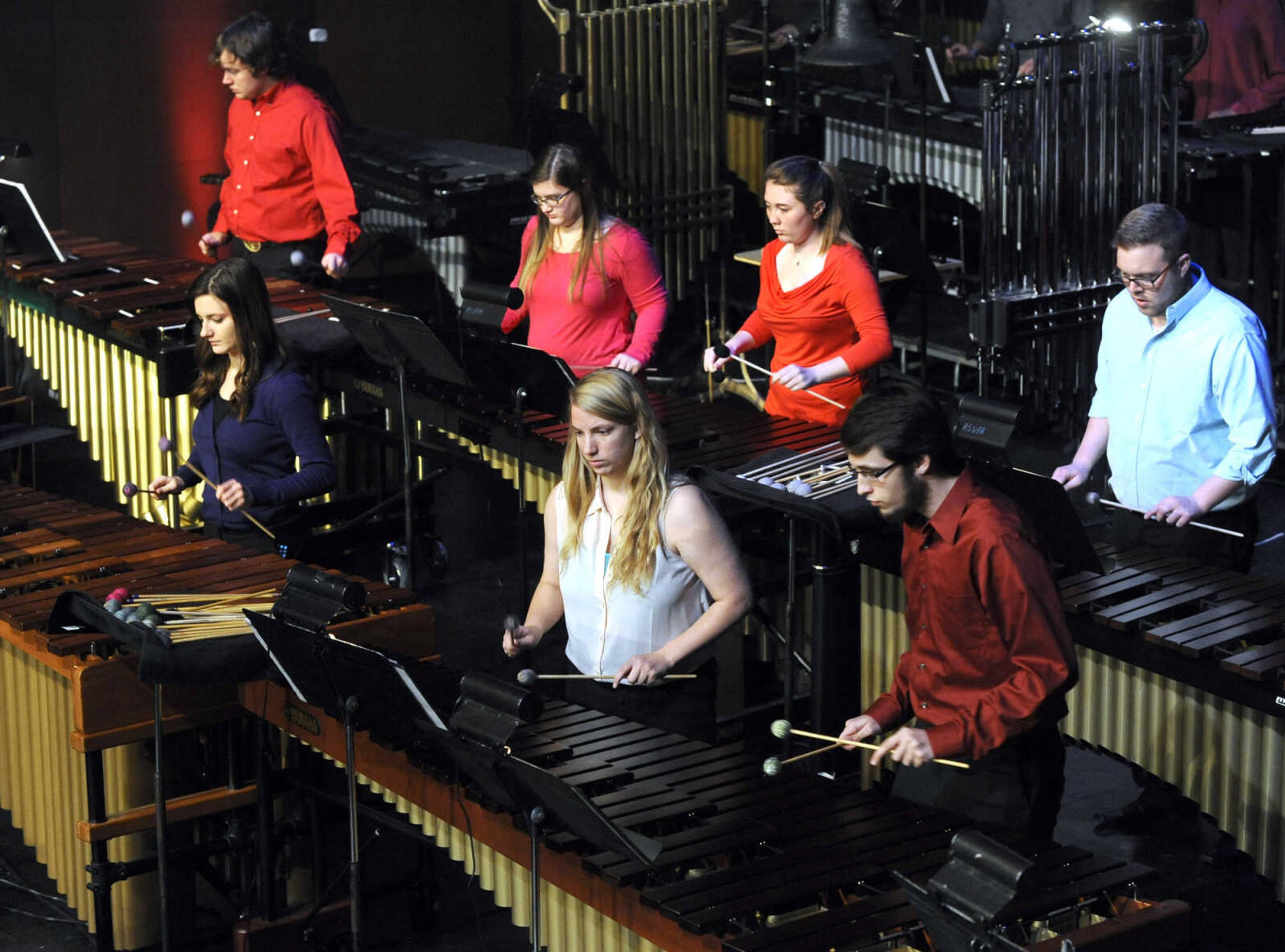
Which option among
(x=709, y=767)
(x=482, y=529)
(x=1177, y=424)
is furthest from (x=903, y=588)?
(x=482, y=529)

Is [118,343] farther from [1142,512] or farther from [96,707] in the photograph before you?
[1142,512]

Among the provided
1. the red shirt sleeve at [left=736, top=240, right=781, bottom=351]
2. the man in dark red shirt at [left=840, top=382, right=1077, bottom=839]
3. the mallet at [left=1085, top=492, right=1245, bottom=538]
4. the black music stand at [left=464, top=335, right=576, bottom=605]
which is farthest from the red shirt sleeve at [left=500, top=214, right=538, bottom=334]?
the man in dark red shirt at [left=840, top=382, right=1077, bottom=839]

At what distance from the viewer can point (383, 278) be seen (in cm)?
1205

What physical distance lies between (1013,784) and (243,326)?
2.82 meters

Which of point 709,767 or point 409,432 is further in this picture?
point 409,432

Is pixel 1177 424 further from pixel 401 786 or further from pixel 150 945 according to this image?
pixel 150 945

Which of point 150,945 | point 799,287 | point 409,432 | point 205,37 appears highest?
point 205,37

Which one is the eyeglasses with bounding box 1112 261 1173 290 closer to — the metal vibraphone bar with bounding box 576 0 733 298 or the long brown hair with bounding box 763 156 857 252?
the long brown hair with bounding box 763 156 857 252

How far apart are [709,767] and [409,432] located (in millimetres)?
2774

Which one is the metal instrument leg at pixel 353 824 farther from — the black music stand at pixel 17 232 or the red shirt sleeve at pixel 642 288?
the black music stand at pixel 17 232

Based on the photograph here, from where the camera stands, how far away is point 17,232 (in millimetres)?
8188

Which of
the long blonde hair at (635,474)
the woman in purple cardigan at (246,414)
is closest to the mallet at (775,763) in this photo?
the long blonde hair at (635,474)

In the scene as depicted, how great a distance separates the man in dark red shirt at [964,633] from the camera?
3846 mm

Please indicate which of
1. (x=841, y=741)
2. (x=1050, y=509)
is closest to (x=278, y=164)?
(x=1050, y=509)
